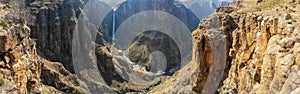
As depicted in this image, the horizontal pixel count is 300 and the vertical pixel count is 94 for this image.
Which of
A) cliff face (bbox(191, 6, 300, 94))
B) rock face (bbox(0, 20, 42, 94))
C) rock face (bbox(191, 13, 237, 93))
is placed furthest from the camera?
rock face (bbox(191, 13, 237, 93))

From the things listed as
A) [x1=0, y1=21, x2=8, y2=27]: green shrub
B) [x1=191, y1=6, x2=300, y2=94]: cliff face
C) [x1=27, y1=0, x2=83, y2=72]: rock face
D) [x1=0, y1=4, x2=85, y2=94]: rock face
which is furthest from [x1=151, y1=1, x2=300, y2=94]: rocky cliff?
[x1=27, y1=0, x2=83, y2=72]: rock face

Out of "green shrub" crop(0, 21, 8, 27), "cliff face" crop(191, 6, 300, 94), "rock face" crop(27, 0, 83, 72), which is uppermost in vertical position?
"rock face" crop(27, 0, 83, 72)

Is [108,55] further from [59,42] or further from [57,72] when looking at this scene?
[57,72]

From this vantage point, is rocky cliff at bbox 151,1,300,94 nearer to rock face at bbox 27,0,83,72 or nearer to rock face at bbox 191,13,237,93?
rock face at bbox 191,13,237,93

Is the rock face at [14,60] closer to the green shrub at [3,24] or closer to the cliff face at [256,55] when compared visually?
the green shrub at [3,24]

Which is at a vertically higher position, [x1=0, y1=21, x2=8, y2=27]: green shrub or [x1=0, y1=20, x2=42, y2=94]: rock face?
[x1=0, y1=21, x2=8, y2=27]: green shrub

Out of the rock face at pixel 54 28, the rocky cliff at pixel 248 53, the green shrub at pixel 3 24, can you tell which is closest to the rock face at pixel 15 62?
the green shrub at pixel 3 24

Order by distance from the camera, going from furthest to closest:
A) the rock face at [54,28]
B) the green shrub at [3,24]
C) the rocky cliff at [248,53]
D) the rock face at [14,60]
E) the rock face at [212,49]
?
the rock face at [54,28]
the rock face at [212,49]
the green shrub at [3,24]
the rock face at [14,60]
the rocky cliff at [248,53]

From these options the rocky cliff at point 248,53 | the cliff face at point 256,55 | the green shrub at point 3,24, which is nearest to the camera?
the cliff face at point 256,55

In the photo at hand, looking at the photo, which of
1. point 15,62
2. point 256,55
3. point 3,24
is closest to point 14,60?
point 15,62
